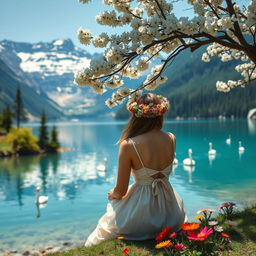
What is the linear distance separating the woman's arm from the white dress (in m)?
0.15

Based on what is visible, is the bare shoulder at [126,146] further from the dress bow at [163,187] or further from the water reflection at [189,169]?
the water reflection at [189,169]

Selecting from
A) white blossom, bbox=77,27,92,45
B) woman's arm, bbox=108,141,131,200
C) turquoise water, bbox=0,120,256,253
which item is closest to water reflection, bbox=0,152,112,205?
turquoise water, bbox=0,120,256,253

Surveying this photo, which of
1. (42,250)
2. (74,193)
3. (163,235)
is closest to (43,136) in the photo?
(74,193)

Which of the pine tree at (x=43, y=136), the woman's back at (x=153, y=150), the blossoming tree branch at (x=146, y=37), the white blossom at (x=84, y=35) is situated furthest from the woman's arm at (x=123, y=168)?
the pine tree at (x=43, y=136)

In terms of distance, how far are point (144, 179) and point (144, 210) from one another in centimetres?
54

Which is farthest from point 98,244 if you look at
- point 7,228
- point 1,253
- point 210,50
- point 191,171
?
point 191,171

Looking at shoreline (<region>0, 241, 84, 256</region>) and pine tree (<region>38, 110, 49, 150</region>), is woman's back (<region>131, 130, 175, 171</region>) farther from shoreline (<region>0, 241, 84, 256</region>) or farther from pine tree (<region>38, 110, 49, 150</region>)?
pine tree (<region>38, 110, 49, 150</region>)

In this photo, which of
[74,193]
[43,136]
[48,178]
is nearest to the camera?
[74,193]

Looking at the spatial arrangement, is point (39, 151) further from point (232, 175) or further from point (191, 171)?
point (232, 175)

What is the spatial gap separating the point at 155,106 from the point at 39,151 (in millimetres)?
56829

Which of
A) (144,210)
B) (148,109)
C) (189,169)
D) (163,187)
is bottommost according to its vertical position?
(189,169)

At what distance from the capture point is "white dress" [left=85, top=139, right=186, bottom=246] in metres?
6.18

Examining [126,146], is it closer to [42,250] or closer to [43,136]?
[42,250]

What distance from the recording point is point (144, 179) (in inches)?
244
